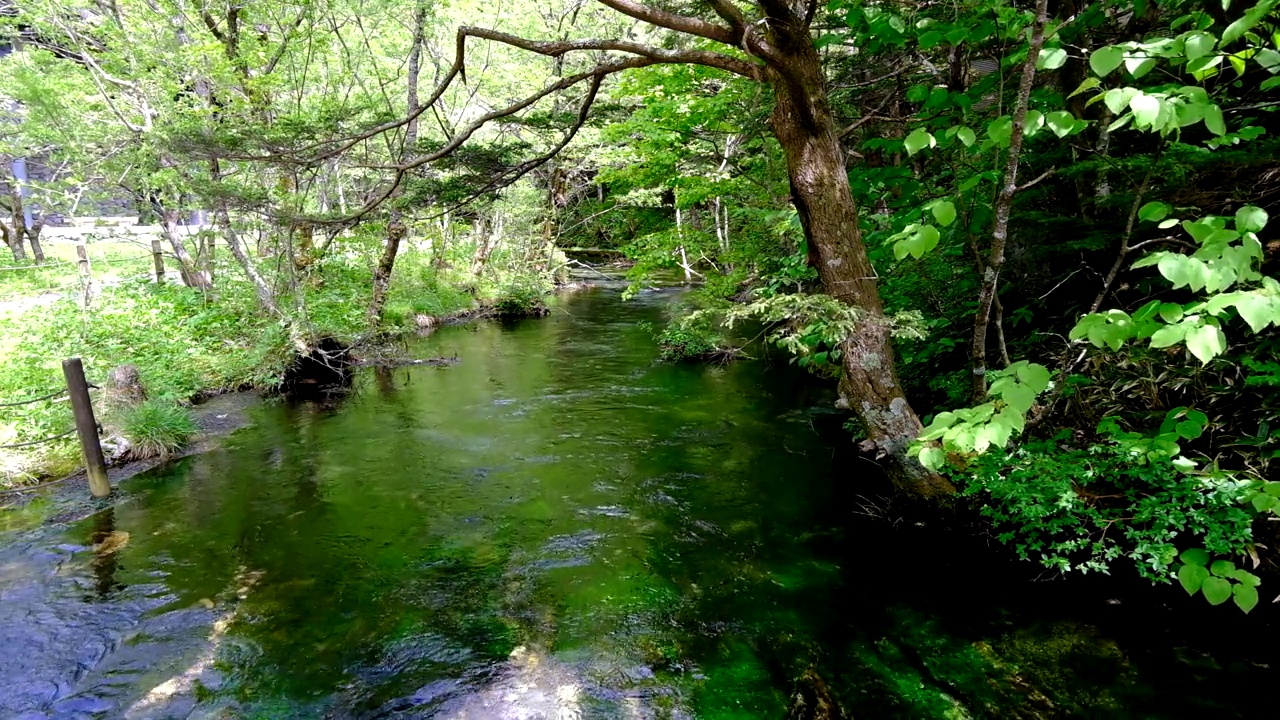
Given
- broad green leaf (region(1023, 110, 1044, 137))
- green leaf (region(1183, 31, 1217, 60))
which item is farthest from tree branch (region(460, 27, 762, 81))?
green leaf (region(1183, 31, 1217, 60))

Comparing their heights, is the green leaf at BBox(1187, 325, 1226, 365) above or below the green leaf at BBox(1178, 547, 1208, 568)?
above

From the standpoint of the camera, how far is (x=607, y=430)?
762 cm

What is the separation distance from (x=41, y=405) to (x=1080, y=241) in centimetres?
1037

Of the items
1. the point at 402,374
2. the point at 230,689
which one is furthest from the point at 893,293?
the point at 402,374

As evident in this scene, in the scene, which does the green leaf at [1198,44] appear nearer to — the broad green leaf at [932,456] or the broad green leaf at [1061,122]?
the broad green leaf at [1061,122]

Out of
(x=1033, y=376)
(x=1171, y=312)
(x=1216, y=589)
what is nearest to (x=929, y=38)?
(x=1171, y=312)

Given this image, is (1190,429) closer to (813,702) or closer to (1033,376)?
(1033,376)

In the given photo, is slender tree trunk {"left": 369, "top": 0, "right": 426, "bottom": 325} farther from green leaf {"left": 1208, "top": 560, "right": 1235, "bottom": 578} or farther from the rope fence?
green leaf {"left": 1208, "top": 560, "right": 1235, "bottom": 578}

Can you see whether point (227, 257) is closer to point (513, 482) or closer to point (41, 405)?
point (41, 405)

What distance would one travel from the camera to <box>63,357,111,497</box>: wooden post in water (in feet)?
18.7

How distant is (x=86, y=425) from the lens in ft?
19.0

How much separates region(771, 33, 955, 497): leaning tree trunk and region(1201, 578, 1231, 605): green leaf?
203 cm

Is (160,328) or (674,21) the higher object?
(674,21)

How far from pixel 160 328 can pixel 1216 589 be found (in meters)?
13.2
